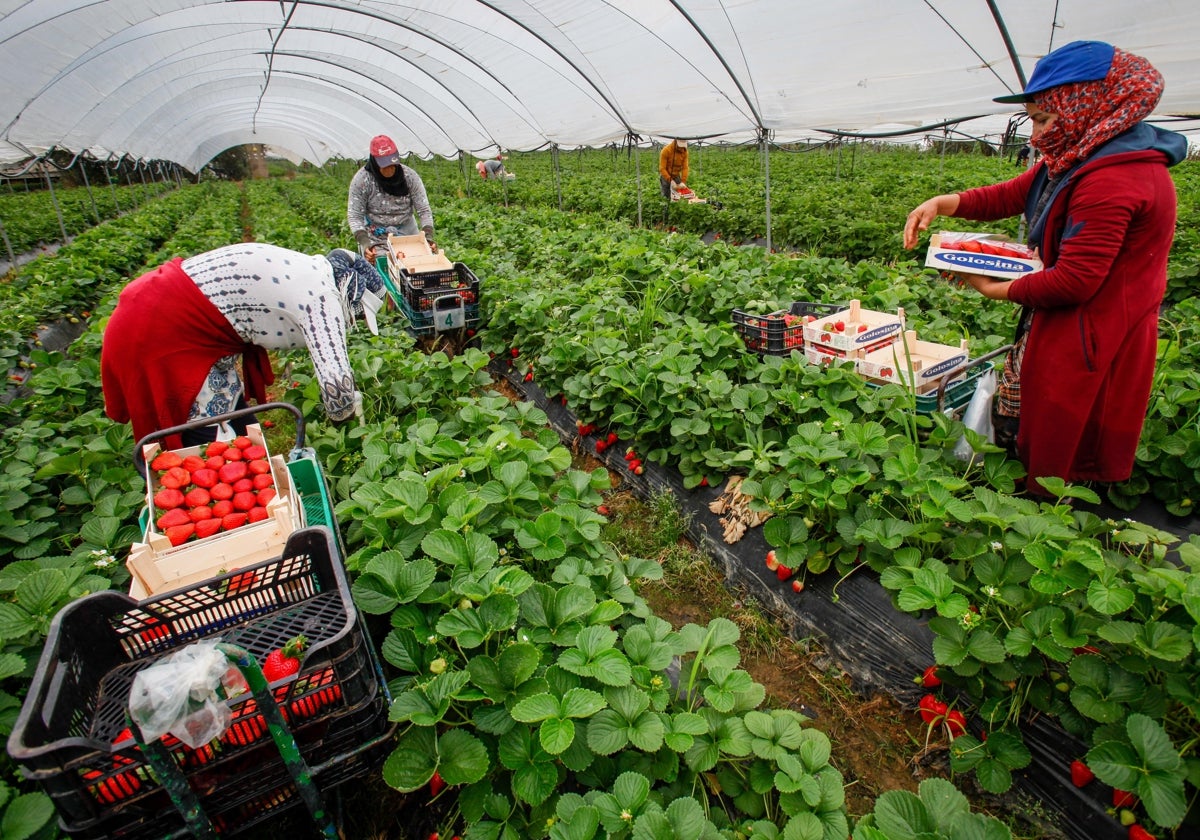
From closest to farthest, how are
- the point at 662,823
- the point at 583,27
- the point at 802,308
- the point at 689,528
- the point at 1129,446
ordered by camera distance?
the point at 662,823 → the point at 1129,446 → the point at 689,528 → the point at 802,308 → the point at 583,27

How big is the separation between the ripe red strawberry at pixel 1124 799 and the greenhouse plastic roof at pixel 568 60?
4340 mm

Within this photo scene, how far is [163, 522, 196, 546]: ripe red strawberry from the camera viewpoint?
6.36 ft

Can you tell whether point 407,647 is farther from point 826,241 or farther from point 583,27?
point 826,241

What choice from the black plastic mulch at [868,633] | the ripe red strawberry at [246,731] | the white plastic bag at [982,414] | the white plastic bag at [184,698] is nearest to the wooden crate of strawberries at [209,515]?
the ripe red strawberry at [246,731]

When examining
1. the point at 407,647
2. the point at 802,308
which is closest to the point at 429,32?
the point at 802,308

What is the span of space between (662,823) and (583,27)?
8.18 m

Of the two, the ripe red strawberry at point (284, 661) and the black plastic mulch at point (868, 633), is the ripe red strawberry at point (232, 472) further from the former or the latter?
the black plastic mulch at point (868, 633)

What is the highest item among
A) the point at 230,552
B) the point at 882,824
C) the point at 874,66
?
the point at 874,66

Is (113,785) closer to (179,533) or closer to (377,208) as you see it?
(179,533)

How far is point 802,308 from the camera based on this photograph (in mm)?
4191

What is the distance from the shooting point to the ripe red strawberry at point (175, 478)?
208 cm

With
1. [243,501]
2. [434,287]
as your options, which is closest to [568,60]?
[434,287]

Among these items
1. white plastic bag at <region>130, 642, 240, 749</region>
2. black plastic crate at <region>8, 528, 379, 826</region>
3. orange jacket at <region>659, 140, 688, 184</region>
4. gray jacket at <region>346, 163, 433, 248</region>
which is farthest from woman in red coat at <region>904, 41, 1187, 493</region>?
orange jacket at <region>659, 140, 688, 184</region>

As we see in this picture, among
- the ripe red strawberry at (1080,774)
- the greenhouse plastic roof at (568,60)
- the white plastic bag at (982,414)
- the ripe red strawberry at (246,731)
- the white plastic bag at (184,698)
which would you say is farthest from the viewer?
the greenhouse plastic roof at (568,60)
